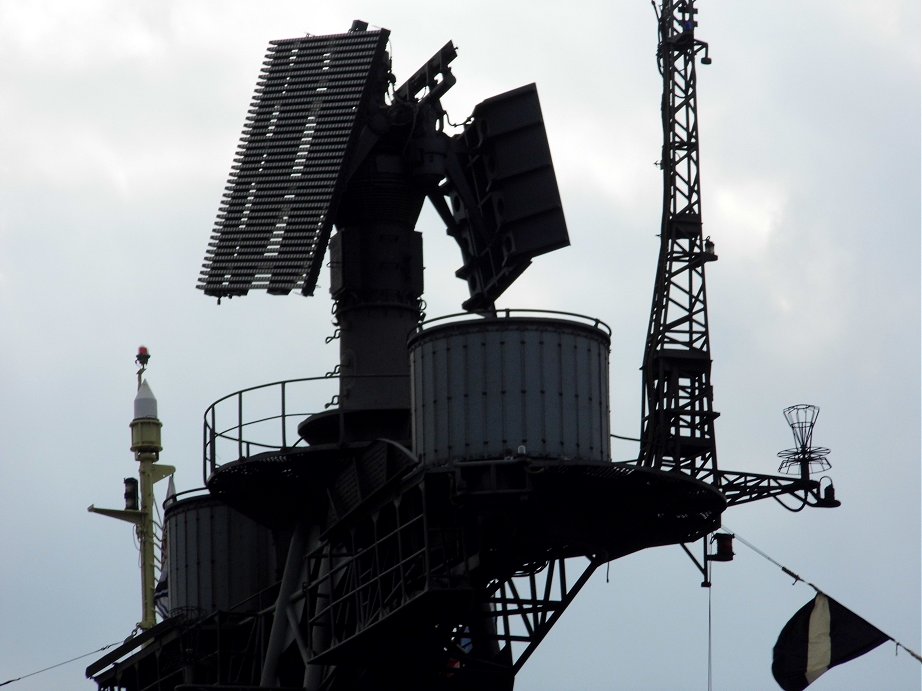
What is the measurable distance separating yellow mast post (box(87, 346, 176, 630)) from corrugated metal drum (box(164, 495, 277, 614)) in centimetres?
2459

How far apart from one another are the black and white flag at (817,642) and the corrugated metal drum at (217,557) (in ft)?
44.5

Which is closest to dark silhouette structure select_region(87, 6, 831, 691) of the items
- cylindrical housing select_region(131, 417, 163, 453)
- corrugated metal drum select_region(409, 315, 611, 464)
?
corrugated metal drum select_region(409, 315, 611, 464)

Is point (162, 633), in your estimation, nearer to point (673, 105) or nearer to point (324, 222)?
point (324, 222)

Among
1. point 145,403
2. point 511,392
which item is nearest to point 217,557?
point 511,392

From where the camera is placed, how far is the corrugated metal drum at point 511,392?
1721 inches

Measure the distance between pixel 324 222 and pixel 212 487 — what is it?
21.5 ft

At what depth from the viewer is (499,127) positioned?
5216 cm

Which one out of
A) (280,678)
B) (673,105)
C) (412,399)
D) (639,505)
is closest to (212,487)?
(280,678)

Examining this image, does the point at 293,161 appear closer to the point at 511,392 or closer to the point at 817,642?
the point at 511,392

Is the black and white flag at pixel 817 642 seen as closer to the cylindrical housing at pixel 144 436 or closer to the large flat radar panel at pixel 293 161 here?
the large flat radar panel at pixel 293 161

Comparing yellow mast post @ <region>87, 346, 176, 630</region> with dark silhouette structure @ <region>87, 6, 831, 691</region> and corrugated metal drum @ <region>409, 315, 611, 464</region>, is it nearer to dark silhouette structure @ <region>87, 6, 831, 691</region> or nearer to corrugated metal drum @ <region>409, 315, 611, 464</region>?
dark silhouette structure @ <region>87, 6, 831, 691</region>

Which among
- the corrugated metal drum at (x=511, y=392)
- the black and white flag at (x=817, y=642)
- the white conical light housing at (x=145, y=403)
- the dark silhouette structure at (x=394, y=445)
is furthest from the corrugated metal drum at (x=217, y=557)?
the white conical light housing at (x=145, y=403)

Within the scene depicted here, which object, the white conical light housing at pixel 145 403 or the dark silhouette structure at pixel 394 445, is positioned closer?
the dark silhouette structure at pixel 394 445

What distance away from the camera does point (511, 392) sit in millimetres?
43938
